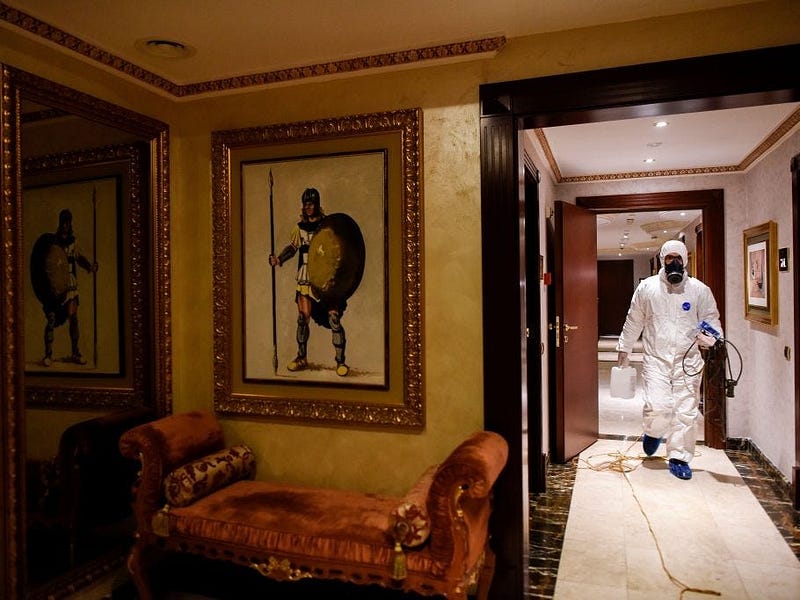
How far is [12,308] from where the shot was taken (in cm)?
224

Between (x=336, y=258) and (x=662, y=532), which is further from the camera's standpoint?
(x=662, y=532)

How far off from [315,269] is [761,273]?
3655 mm

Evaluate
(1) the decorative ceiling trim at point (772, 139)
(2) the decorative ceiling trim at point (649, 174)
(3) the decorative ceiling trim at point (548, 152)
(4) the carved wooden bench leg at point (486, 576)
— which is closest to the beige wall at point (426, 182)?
(4) the carved wooden bench leg at point (486, 576)

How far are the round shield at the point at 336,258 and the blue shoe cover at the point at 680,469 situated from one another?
3125 millimetres

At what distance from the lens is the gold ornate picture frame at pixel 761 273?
13.9 feet

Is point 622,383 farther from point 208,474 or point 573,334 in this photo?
point 208,474

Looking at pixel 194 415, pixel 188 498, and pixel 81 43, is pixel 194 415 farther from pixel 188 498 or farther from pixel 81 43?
pixel 81 43

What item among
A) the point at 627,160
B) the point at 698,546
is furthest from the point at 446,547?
the point at 627,160

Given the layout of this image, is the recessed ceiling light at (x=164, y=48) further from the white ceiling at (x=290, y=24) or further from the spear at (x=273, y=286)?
the spear at (x=273, y=286)

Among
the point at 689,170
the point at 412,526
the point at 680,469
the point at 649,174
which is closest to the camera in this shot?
the point at 412,526

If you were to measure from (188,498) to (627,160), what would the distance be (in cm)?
424

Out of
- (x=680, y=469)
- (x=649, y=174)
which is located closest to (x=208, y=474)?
(x=680, y=469)

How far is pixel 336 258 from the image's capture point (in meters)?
2.85

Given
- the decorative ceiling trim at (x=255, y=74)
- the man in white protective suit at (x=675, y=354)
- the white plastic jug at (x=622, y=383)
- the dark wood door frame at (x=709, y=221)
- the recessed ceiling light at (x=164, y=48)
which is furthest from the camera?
the white plastic jug at (x=622, y=383)
